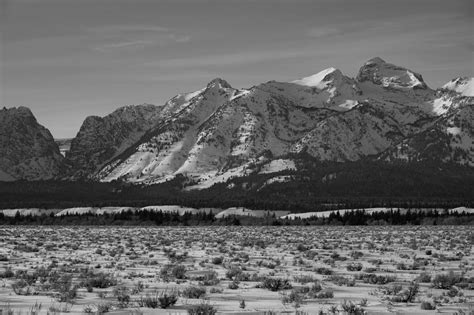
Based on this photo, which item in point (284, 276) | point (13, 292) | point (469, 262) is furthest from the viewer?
point (469, 262)

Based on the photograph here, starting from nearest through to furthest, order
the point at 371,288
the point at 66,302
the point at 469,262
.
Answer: the point at 66,302, the point at 371,288, the point at 469,262

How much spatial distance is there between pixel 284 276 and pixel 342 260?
9553 mm

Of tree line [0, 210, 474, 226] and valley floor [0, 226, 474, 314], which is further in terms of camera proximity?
tree line [0, 210, 474, 226]

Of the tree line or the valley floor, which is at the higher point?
the valley floor

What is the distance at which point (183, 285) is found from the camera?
23172mm

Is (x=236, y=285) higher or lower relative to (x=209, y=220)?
higher

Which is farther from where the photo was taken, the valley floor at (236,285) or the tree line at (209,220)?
the tree line at (209,220)

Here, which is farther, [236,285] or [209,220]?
[209,220]

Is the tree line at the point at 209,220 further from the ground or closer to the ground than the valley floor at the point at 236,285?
closer to the ground

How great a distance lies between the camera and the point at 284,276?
26.6 meters

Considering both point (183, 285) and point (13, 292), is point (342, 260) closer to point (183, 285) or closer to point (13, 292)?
point (183, 285)

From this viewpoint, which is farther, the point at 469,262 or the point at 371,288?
the point at 469,262

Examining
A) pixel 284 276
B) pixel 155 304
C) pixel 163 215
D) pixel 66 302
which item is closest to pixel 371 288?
pixel 284 276

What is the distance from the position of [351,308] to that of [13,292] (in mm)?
10641
